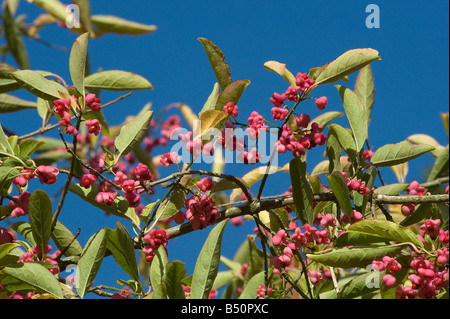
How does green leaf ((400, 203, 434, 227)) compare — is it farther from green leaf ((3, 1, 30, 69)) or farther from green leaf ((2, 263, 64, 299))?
green leaf ((3, 1, 30, 69))

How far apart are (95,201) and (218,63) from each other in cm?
58

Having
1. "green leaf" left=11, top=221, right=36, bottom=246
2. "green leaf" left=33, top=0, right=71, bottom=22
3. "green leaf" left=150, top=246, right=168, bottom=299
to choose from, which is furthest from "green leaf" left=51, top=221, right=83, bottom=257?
"green leaf" left=33, top=0, right=71, bottom=22

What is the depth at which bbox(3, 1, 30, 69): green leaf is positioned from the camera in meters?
3.11

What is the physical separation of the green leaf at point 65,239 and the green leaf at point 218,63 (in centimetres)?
72

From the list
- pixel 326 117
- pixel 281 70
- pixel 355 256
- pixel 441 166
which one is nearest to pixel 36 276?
pixel 355 256

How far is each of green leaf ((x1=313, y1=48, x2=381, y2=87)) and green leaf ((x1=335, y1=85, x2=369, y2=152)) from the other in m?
0.17

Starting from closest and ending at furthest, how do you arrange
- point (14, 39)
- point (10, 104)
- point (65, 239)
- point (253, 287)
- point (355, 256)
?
point (355, 256) < point (65, 239) < point (253, 287) < point (10, 104) < point (14, 39)

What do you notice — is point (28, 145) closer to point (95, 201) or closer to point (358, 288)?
point (95, 201)

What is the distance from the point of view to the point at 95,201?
1.88 meters

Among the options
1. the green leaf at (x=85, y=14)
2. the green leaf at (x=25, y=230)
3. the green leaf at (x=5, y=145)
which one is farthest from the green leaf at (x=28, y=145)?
the green leaf at (x=85, y=14)

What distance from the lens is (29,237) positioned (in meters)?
2.02
